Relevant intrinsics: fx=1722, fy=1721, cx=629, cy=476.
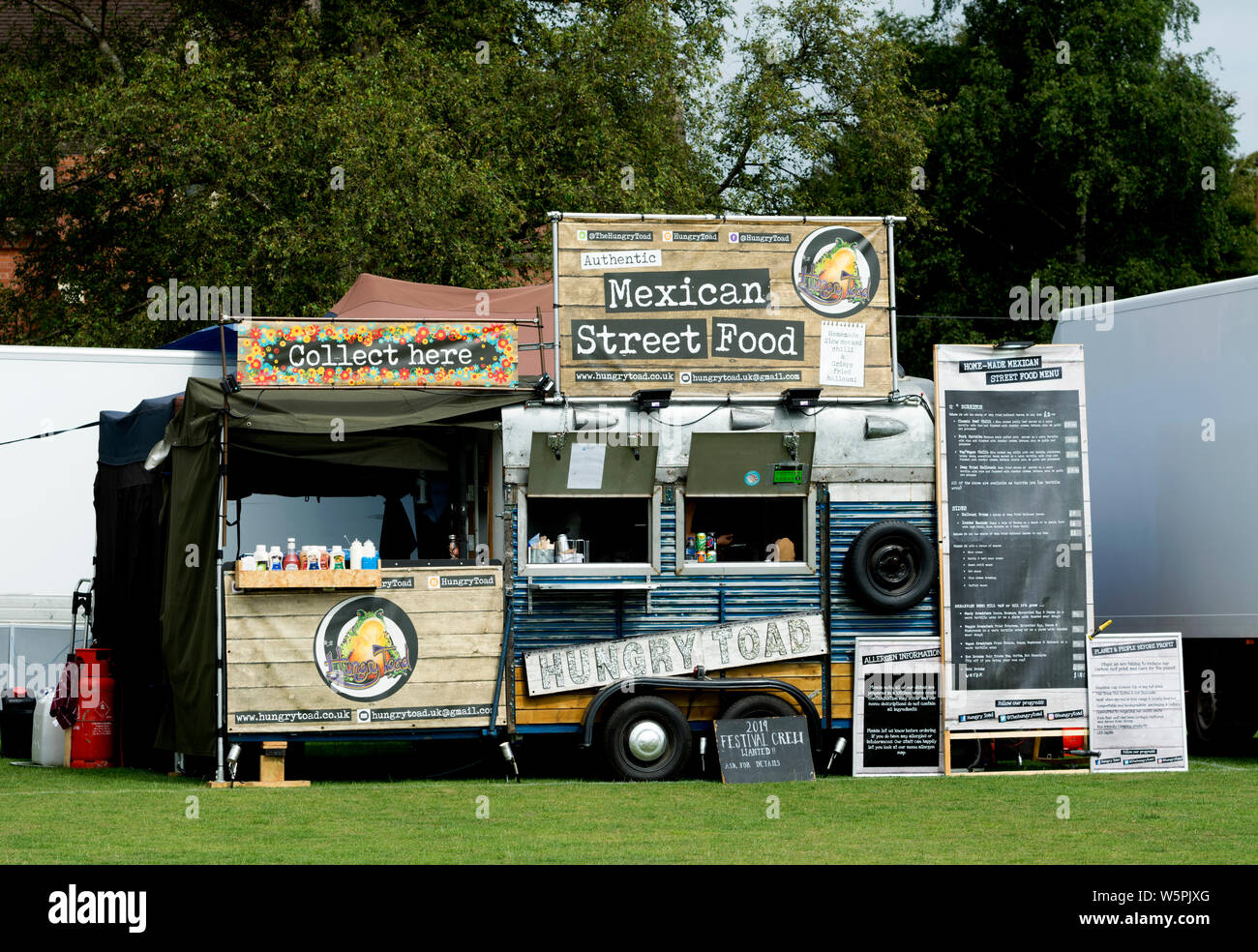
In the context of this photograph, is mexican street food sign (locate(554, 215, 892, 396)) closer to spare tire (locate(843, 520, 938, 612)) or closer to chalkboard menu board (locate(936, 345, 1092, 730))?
chalkboard menu board (locate(936, 345, 1092, 730))

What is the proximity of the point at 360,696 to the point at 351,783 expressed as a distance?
0.69 metres

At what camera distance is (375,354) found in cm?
1334

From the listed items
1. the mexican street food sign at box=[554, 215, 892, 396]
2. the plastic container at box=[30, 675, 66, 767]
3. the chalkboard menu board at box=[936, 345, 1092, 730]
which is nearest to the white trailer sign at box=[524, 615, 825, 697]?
the chalkboard menu board at box=[936, 345, 1092, 730]

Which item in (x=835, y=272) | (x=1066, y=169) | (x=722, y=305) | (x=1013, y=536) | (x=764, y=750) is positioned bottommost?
(x=764, y=750)

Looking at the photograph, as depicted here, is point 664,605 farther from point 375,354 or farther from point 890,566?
point 375,354

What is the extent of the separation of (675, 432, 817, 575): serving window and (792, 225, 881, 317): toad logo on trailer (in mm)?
1165

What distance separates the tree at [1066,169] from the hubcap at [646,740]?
2332cm

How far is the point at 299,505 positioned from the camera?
18750mm

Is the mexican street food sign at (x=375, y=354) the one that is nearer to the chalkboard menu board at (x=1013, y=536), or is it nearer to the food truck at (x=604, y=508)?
the food truck at (x=604, y=508)

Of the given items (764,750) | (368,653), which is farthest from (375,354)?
(764,750)

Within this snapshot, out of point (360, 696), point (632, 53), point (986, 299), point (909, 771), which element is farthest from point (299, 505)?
point (986, 299)

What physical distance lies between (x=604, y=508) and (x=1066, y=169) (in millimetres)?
25974

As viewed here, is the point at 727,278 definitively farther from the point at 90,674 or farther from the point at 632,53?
the point at 632,53
